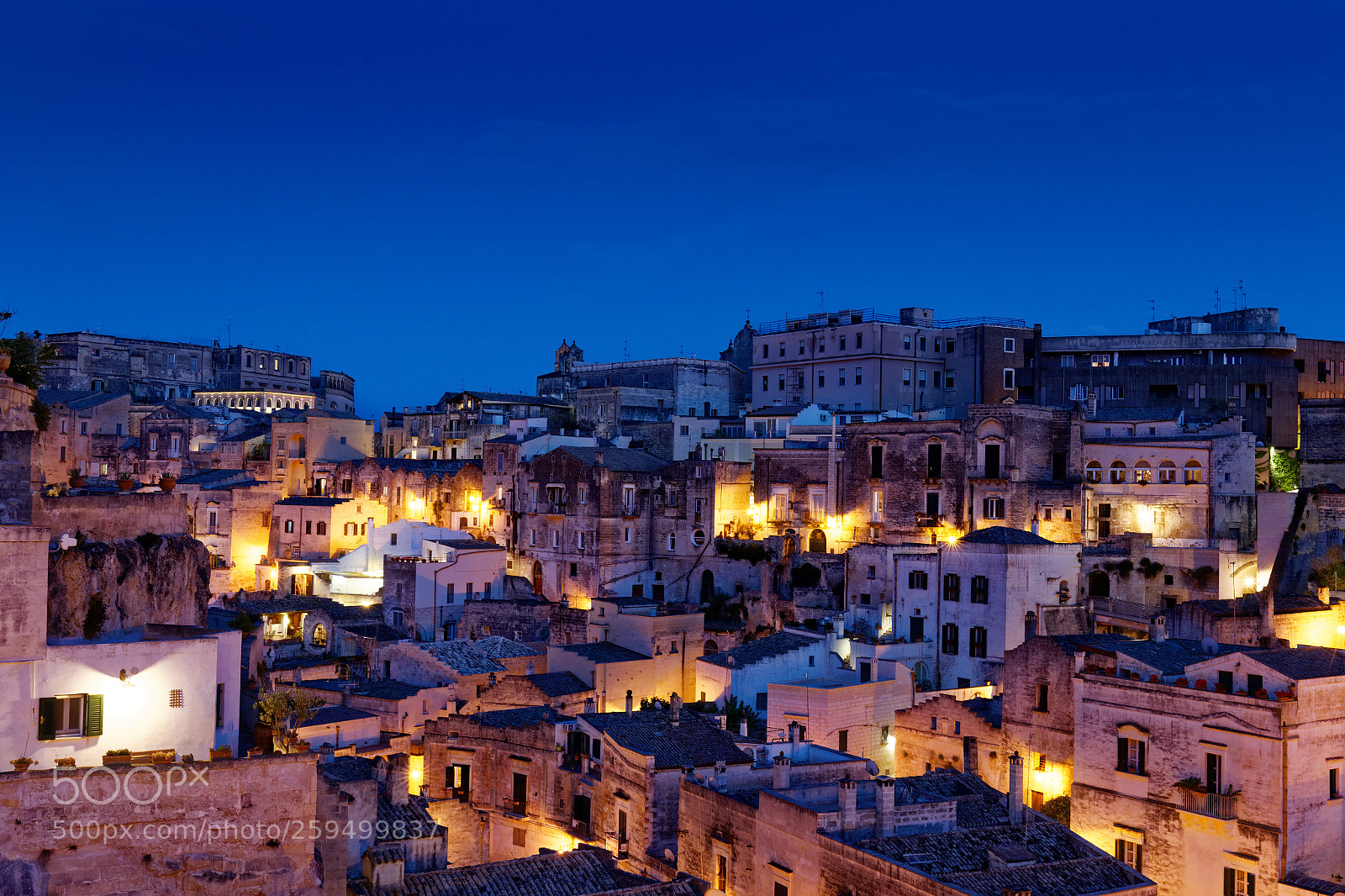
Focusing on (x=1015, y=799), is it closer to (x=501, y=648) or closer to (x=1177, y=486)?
(x=501, y=648)

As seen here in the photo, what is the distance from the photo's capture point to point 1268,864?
2431 centimetres

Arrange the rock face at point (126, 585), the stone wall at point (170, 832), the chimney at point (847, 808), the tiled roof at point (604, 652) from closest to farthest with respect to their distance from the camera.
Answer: the stone wall at point (170, 832), the rock face at point (126, 585), the chimney at point (847, 808), the tiled roof at point (604, 652)

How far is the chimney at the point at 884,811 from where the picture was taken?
22.0 metres

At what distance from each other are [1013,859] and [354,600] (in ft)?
123

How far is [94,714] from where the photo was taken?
60.1 feet

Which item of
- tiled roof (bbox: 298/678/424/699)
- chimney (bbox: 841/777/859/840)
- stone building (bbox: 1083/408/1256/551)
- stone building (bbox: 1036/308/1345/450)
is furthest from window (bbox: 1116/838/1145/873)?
stone building (bbox: 1036/308/1345/450)

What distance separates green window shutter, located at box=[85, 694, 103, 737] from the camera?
18.2 m

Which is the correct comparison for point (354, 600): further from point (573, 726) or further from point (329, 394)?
point (329, 394)

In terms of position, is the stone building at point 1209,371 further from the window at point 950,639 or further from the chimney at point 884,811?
the chimney at point 884,811

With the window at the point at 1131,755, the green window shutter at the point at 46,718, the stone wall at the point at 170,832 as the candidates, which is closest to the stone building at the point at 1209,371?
the window at the point at 1131,755

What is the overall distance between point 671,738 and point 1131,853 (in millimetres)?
10239

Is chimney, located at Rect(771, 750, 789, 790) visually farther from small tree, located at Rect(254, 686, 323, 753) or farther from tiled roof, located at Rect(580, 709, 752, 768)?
small tree, located at Rect(254, 686, 323, 753)

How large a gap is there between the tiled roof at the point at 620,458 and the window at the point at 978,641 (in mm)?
19414
